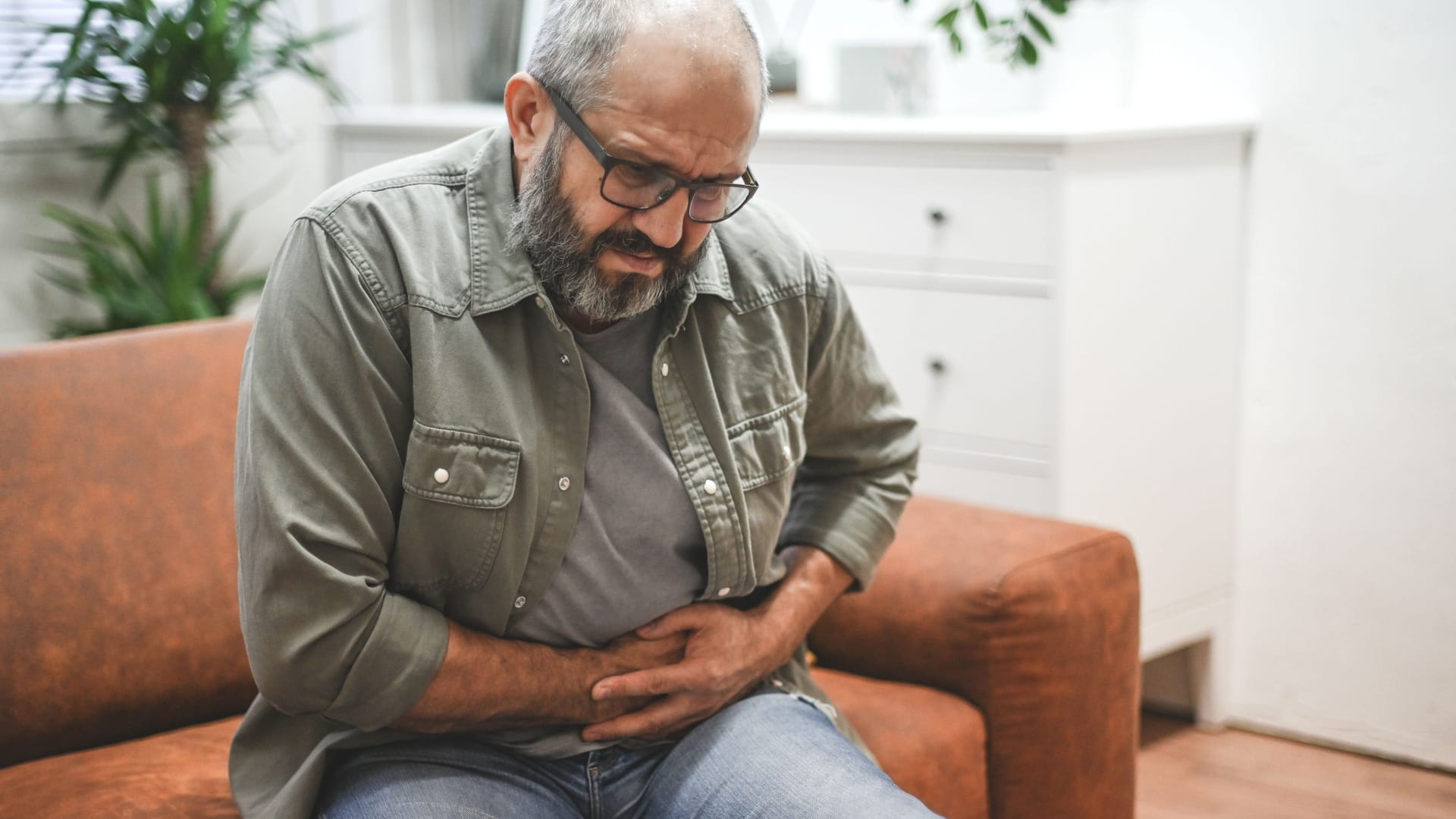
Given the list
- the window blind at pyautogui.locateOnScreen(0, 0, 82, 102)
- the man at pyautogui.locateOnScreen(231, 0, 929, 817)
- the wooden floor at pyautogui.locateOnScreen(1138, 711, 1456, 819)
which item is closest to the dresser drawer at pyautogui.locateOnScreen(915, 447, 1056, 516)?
the wooden floor at pyautogui.locateOnScreen(1138, 711, 1456, 819)

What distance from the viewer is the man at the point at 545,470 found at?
3.72 ft

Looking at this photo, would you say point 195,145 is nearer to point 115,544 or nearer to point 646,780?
point 115,544

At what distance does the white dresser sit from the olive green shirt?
91 cm

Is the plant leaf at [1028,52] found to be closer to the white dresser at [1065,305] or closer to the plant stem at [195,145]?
the white dresser at [1065,305]

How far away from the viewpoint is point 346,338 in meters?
1.14

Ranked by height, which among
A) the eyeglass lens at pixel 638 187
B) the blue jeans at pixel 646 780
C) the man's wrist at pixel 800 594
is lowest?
the blue jeans at pixel 646 780

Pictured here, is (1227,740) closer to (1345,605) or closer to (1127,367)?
(1345,605)

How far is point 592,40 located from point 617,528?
0.44 m

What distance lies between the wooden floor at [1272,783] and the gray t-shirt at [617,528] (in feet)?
4.08

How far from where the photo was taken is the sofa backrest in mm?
1412

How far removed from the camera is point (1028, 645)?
1530 mm

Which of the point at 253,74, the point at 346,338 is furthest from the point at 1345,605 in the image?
the point at 253,74

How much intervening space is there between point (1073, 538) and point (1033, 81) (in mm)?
1302

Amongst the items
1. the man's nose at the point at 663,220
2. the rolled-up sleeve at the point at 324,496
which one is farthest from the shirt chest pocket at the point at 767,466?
the rolled-up sleeve at the point at 324,496
